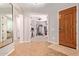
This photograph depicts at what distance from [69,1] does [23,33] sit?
2.82 ft

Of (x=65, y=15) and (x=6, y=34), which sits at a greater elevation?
(x=65, y=15)

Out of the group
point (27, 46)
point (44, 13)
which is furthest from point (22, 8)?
point (27, 46)

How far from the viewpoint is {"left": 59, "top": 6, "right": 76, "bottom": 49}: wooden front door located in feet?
5.66

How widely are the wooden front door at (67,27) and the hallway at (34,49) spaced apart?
221 mm

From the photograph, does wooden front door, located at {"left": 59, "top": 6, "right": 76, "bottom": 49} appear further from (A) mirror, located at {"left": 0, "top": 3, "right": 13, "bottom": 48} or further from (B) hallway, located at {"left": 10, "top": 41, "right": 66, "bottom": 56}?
(A) mirror, located at {"left": 0, "top": 3, "right": 13, "bottom": 48}

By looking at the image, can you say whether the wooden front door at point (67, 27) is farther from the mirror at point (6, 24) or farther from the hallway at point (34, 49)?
the mirror at point (6, 24)

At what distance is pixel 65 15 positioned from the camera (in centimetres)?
177

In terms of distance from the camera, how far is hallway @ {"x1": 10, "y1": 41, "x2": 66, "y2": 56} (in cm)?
174

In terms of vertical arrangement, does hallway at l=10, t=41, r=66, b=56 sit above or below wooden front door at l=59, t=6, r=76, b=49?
below

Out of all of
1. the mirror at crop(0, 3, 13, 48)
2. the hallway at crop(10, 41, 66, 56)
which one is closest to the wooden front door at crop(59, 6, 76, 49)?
the hallway at crop(10, 41, 66, 56)

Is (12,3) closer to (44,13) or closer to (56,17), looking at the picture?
(44,13)

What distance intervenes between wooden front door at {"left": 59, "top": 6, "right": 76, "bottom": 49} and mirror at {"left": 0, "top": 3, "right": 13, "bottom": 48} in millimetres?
763

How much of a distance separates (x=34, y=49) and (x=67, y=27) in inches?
24.2

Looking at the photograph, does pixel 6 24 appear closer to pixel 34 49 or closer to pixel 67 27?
pixel 34 49
